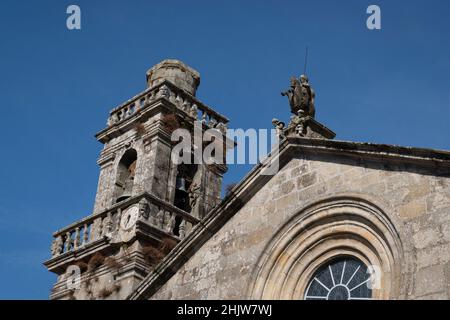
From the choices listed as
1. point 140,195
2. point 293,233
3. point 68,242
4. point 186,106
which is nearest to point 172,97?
point 186,106

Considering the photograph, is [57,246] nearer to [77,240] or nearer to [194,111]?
[77,240]

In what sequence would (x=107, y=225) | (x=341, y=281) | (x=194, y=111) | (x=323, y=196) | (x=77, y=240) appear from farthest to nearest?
(x=194, y=111)
(x=77, y=240)
(x=107, y=225)
(x=323, y=196)
(x=341, y=281)

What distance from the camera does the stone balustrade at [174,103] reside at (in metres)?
21.7

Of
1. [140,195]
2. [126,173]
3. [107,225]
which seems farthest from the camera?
[126,173]

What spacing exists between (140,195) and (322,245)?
21.7ft

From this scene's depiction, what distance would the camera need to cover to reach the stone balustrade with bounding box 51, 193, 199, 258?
1866cm

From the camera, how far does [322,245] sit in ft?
43.0

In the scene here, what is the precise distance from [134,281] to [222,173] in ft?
18.6

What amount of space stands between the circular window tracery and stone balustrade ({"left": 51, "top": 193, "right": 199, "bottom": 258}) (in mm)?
6258

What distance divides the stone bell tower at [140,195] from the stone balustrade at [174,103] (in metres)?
0.03

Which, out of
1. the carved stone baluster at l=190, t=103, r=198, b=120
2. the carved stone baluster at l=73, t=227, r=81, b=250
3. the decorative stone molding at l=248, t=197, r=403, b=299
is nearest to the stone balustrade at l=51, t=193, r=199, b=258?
the carved stone baluster at l=73, t=227, r=81, b=250

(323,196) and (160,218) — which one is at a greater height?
(160,218)

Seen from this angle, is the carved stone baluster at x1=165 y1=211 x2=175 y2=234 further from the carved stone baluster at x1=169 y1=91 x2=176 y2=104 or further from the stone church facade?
the carved stone baluster at x1=169 y1=91 x2=176 y2=104

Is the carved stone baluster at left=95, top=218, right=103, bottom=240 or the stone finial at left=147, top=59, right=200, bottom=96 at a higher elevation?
the stone finial at left=147, top=59, right=200, bottom=96
